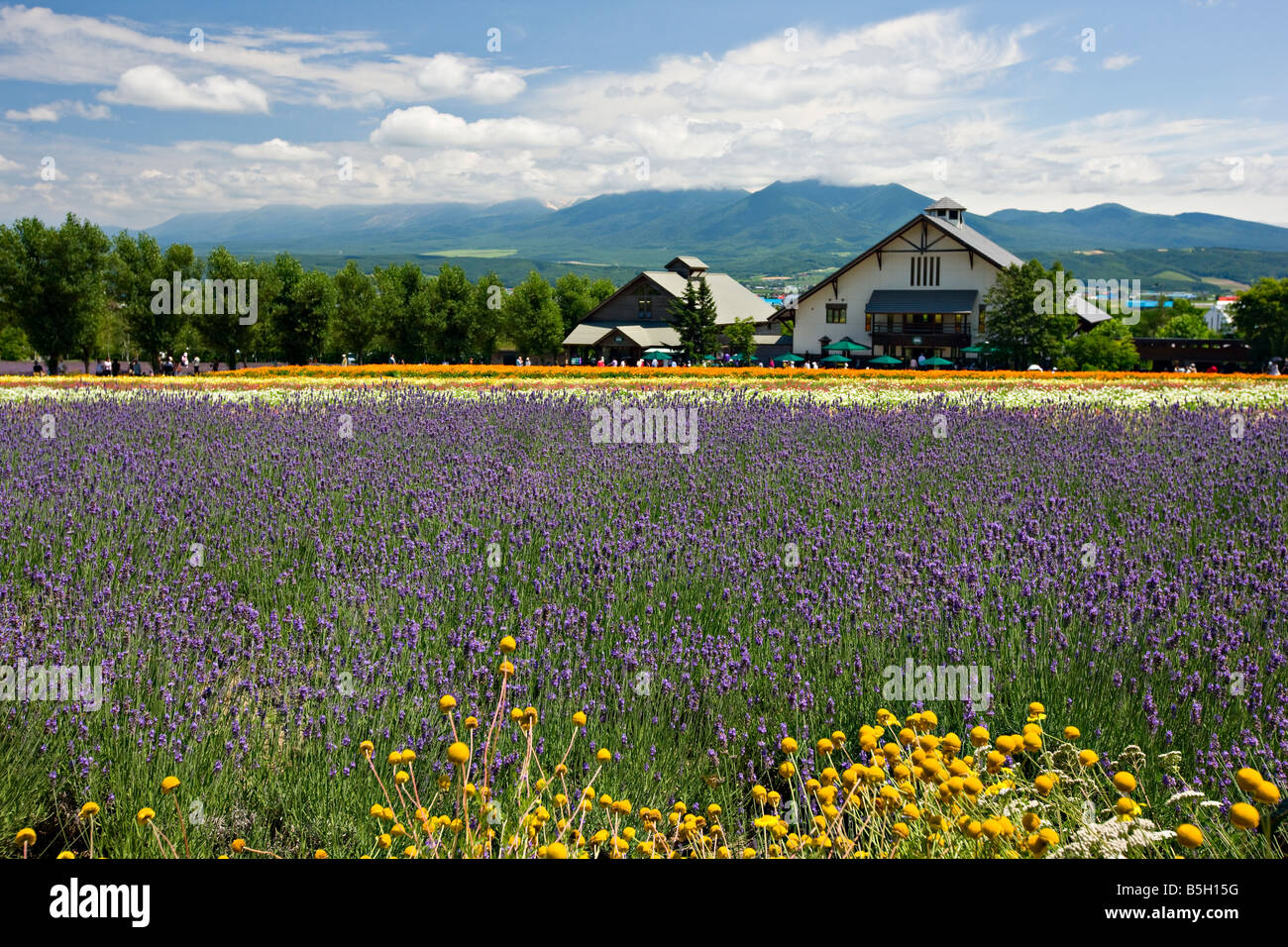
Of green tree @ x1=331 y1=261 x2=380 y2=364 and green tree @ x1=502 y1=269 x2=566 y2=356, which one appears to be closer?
green tree @ x1=331 y1=261 x2=380 y2=364

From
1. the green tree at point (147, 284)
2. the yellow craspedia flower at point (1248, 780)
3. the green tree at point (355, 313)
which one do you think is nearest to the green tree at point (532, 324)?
the green tree at point (355, 313)

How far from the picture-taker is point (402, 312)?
198ft

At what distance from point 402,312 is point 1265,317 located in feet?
188

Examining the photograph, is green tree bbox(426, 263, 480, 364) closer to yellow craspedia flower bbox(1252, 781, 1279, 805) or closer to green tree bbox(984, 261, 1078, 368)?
green tree bbox(984, 261, 1078, 368)

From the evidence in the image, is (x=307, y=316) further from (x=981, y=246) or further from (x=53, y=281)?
(x=981, y=246)

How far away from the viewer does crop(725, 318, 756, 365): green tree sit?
5665cm

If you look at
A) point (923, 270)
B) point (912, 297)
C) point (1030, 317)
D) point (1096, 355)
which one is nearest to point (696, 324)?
point (912, 297)

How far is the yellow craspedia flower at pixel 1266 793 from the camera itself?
5.75 ft

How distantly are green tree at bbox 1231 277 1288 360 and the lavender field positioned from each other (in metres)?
61.5

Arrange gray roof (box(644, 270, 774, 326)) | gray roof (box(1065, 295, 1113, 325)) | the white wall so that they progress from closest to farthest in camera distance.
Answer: gray roof (box(1065, 295, 1113, 325))
the white wall
gray roof (box(644, 270, 774, 326))

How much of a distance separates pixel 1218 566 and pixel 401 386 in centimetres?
1606

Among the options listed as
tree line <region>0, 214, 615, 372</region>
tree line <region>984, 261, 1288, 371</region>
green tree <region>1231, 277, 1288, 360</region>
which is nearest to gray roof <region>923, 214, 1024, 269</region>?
tree line <region>984, 261, 1288, 371</region>

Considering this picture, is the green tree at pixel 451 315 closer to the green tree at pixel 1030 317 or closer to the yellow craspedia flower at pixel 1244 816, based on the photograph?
the green tree at pixel 1030 317

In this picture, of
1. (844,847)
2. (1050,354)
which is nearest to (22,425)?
(844,847)
